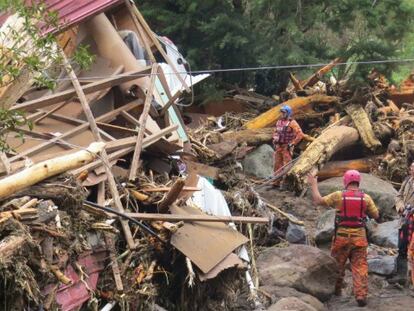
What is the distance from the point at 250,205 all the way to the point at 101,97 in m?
3.12

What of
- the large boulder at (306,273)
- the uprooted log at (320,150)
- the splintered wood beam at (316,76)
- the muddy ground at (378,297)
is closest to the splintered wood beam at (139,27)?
the large boulder at (306,273)

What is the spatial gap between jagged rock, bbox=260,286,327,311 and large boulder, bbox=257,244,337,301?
5.6 inches

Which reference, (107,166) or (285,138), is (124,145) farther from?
(285,138)

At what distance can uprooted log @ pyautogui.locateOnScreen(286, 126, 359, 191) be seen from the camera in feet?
45.9

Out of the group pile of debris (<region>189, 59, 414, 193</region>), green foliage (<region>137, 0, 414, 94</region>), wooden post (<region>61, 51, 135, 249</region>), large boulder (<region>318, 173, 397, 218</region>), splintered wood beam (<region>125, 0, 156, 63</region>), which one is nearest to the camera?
wooden post (<region>61, 51, 135, 249</region>)

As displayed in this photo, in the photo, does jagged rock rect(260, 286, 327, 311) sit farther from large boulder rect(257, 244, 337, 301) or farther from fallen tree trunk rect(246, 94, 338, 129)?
fallen tree trunk rect(246, 94, 338, 129)

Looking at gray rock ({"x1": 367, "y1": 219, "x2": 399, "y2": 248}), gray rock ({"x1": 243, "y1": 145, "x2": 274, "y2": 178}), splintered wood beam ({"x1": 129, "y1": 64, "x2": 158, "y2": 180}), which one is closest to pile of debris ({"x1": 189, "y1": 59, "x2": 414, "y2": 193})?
gray rock ({"x1": 243, "y1": 145, "x2": 274, "y2": 178})

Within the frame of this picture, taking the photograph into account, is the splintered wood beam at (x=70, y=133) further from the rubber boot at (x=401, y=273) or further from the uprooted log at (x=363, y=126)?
the uprooted log at (x=363, y=126)

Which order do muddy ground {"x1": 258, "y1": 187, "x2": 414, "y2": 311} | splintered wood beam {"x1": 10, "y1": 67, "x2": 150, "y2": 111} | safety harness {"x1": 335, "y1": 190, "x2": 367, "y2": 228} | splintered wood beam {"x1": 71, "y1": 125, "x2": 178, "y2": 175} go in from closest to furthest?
1. splintered wood beam {"x1": 71, "y1": 125, "x2": 178, "y2": 175}
2. splintered wood beam {"x1": 10, "y1": 67, "x2": 150, "y2": 111}
3. safety harness {"x1": 335, "y1": 190, "x2": 367, "y2": 228}
4. muddy ground {"x1": 258, "y1": 187, "x2": 414, "y2": 311}

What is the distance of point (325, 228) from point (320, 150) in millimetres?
2813

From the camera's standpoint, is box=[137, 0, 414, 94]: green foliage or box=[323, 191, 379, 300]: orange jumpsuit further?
box=[137, 0, 414, 94]: green foliage

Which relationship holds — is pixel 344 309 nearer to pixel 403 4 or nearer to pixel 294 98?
pixel 294 98

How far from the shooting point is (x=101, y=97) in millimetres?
9609

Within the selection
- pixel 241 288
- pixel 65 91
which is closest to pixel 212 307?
pixel 241 288
